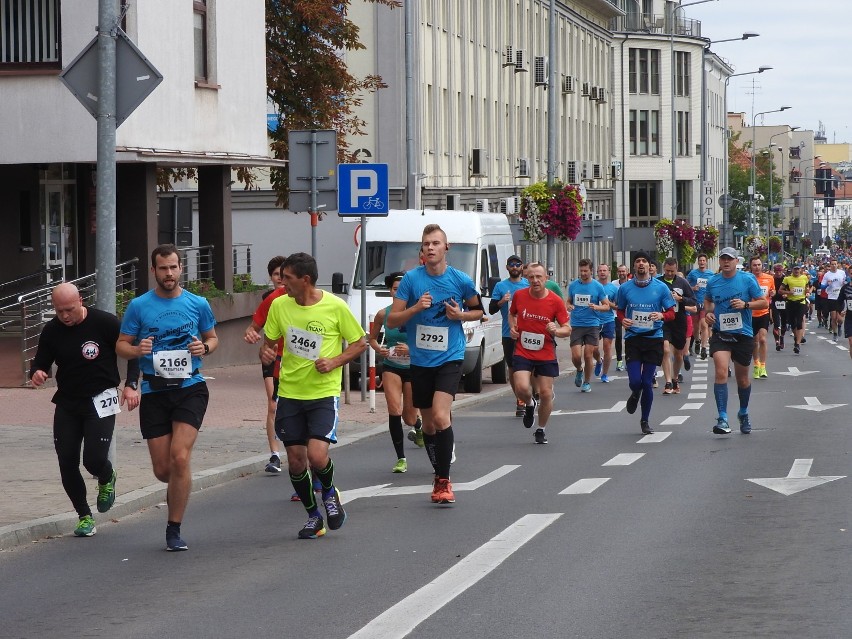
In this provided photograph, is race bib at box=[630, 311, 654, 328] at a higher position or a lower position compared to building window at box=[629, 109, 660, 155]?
lower

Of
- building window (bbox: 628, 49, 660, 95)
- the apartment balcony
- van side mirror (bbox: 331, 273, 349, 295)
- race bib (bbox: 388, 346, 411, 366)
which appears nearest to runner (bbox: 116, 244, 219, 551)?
race bib (bbox: 388, 346, 411, 366)

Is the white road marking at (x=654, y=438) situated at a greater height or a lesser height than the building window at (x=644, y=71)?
lesser

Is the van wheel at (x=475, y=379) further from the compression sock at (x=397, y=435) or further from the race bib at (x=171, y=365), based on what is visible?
the race bib at (x=171, y=365)

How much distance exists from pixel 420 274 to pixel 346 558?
2943 millimetres

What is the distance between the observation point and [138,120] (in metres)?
24.2

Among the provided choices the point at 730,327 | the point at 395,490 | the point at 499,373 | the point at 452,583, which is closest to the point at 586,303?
the point at 499,373

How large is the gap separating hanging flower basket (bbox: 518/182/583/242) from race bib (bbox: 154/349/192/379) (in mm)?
26861

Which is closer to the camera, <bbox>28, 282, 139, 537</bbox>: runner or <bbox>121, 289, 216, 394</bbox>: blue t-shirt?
<bbox>121, 289, 216, 394</bbox>: blue t-shirt

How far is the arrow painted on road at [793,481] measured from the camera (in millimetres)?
11667

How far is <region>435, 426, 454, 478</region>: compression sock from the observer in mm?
11062

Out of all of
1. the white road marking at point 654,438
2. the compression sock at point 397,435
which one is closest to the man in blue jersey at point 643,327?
the white road marking at point 654,438

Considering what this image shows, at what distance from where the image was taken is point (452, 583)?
26.3 feet

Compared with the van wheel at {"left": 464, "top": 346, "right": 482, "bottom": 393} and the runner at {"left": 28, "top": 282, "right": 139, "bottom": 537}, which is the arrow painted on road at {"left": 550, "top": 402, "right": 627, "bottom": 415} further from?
the runner at {"left": 28, "top": 282, "right": 139, "bottom": 537}

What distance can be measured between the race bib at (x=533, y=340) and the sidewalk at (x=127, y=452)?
201cm
